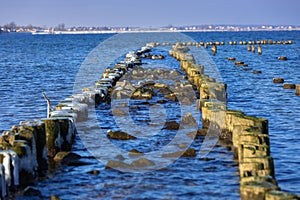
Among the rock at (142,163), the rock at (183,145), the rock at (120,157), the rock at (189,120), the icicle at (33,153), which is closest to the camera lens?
the icicle at (33,153)

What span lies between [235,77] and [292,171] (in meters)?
27.9

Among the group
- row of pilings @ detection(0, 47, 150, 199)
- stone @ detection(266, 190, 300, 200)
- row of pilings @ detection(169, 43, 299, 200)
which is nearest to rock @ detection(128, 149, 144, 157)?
row of pilings @ detection(0, 47, 150, 199)

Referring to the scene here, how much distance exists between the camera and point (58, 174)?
15906 millimetres

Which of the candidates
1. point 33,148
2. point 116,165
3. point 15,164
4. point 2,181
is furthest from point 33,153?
point 116,165

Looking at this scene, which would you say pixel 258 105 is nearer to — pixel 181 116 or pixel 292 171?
pixel 181 116

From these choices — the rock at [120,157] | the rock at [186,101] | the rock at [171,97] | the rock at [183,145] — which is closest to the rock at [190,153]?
the rock at [183,145]

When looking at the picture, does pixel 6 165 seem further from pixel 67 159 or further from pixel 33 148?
pixel 67 159

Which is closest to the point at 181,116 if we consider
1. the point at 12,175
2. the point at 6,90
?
the point at 12,175

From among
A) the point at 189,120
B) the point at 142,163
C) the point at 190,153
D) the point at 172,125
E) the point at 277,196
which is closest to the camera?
the point at 277,196

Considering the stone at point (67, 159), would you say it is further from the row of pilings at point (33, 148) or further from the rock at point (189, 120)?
the rock at point (189, 120)

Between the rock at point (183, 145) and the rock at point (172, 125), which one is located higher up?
the rock at point (172, 125)

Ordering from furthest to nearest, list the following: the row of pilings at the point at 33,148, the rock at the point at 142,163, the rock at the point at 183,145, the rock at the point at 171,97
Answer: the rock at the point at 171,97 < the rock at the point at 183,145 < the rock at the point at 142,163 < the row of pilings at the point at 33,148


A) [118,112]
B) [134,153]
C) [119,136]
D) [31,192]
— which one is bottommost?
[31,192]

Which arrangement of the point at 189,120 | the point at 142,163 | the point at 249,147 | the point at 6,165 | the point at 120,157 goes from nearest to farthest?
the point at 6,165 < the point at 249,147 < the point at 142,163 < the point at 120,157 < the point at 189,120
